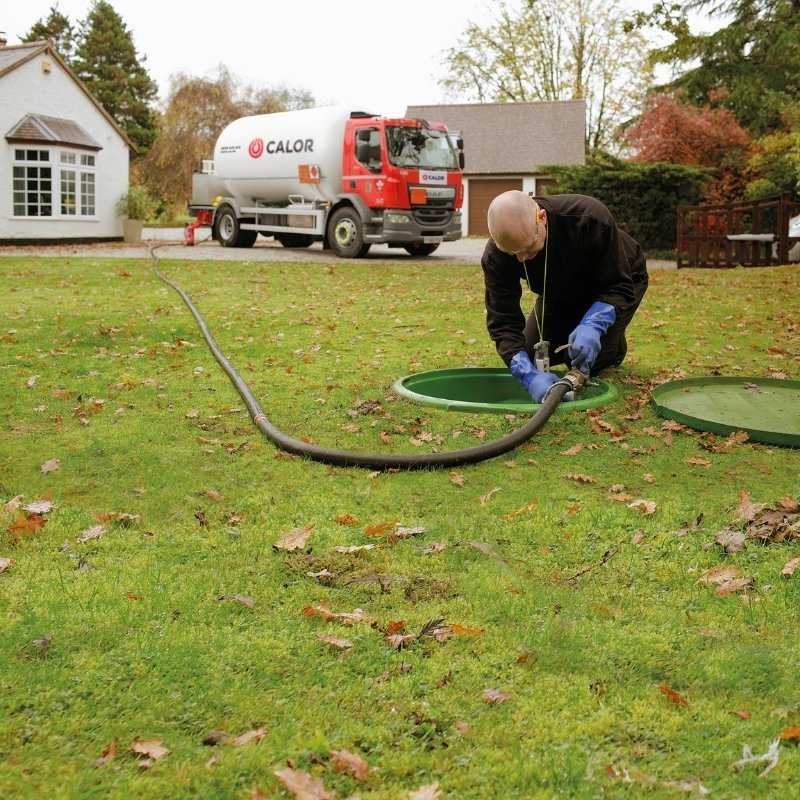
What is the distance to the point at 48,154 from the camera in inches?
979

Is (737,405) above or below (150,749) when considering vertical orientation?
above

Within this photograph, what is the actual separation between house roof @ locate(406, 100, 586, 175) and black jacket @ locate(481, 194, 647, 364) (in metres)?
35.9

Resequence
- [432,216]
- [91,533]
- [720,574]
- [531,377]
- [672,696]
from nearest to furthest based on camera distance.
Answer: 1. [672,696]
2. [720,574]
3. [91,533]
4. [531,377]
5. [432,216]

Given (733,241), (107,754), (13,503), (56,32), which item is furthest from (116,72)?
(107,754)

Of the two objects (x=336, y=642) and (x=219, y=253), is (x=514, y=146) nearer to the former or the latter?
(x=219, y=253)

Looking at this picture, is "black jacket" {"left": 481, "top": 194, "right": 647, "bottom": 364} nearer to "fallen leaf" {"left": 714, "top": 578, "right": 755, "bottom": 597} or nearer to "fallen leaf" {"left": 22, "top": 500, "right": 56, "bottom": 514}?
"fallen leaf" {"left": 714, "top": 578, "right": 755, "bottom": 597}

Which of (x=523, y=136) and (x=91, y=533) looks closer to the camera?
(x=91, y=533)

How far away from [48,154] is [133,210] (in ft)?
10.1

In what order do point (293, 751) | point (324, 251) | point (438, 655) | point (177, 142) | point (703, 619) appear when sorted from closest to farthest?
point (293, 751) < point (438, 655) < point (703, 619) < point (324, 251) < point (177, 142)

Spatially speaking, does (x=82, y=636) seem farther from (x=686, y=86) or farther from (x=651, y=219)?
(x=686, y=86)

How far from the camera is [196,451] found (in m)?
4.90

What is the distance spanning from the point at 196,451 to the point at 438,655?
252cm

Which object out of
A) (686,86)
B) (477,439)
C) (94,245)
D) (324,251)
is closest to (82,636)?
(477,439)

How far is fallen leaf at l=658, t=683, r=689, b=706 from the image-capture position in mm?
2500
